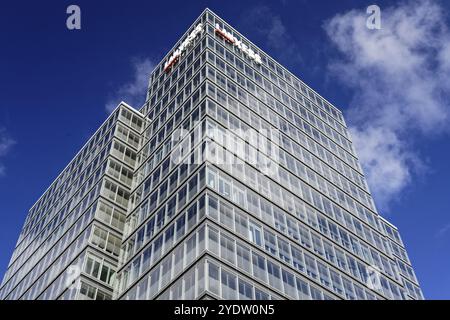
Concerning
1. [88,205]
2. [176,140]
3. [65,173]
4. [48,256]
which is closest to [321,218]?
[176,140]

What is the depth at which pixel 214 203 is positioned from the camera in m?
53.3

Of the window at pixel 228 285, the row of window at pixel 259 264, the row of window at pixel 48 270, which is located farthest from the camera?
the row of window at pixel 48 270

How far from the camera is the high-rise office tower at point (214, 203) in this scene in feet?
169

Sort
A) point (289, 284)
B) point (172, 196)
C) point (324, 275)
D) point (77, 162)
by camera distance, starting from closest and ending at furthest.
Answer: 1. point (289, 284)
2. point (324, 275)
3. point (172, 196)
4. point (77, 162)

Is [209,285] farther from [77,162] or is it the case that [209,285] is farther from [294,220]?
[77,162]

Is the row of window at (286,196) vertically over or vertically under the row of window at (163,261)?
over

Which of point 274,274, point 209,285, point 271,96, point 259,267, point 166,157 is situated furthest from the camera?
point 271,96

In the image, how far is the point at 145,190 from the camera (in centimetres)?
6688

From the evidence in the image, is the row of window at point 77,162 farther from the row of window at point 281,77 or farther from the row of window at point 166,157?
the row of window at point 281,77

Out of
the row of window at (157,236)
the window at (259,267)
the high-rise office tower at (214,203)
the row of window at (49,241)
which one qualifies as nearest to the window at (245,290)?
the high-rise office tower at (214,203)

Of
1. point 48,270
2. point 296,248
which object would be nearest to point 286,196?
point 296,248

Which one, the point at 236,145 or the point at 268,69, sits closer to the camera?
the point at 236,145
